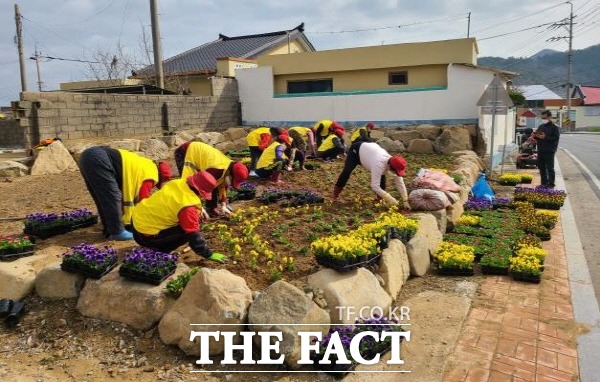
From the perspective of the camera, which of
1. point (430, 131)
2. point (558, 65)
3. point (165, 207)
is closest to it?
point (165, 207)

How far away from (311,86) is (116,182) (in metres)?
13.2

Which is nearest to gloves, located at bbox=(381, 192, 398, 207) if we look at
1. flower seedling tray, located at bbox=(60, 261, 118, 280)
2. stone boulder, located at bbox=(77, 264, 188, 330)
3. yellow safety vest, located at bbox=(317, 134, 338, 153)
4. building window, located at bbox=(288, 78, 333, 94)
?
stone boulder, located at bbox=(77, 264, 188, 330)

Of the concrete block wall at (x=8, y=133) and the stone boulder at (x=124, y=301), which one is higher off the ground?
the concrete block wall at (x=8, y=133)

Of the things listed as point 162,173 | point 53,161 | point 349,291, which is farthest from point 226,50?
point 349,291

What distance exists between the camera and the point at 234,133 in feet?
53.0

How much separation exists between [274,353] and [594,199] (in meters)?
9.77

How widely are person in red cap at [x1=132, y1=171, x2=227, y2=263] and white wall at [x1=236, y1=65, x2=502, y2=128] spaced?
38.3 feet

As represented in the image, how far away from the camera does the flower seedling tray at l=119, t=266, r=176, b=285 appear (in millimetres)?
4371

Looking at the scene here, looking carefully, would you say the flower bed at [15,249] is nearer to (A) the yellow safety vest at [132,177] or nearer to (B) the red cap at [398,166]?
(A) the yellow safety vest at [132,177]

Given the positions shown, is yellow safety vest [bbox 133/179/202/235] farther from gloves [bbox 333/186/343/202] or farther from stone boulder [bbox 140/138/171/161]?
stone boulder [bbox 140/138/171/161]

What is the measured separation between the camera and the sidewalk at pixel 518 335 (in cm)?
389

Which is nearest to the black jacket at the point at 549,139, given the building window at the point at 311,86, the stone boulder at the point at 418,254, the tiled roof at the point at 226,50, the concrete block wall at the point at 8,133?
the stone boulder at the point at 418,254

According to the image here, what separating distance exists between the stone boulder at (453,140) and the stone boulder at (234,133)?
638cm

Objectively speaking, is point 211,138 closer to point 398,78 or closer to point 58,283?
point 398,78
